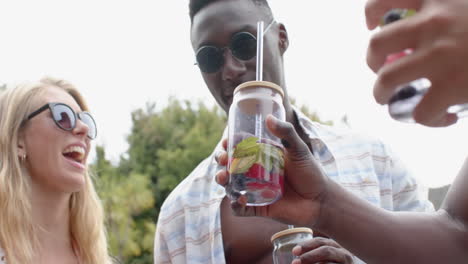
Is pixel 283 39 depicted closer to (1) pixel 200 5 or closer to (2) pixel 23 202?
(1) pixel 200 5

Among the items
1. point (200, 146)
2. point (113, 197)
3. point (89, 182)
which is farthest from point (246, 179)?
point (200, 146)

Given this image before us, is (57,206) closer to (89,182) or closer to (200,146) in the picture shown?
(89,182)

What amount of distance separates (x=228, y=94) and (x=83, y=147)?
1254 millimetres

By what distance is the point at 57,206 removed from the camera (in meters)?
3.29

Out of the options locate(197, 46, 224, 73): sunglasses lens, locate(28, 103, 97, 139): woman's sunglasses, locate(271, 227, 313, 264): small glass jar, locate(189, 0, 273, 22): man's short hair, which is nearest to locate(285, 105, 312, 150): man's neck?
locate(197, 46, 224, 73): sunglasses lens

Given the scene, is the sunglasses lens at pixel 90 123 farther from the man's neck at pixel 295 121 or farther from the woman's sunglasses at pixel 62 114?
the man's neck at pixel 295 121

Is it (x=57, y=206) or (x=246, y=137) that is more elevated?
(x=246, y=137)

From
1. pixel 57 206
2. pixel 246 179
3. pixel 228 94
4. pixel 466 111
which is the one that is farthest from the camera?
pixel 57 206

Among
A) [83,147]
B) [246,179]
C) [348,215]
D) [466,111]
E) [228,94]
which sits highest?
[228,94]

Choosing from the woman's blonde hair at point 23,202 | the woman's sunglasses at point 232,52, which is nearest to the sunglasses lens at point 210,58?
the woman's sunglasses at point 232,52

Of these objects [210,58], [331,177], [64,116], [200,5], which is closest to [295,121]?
[331,177]

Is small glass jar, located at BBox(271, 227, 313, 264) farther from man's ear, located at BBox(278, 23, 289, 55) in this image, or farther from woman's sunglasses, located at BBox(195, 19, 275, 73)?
man's ear, located at BBox(278, 23, 289, 55)

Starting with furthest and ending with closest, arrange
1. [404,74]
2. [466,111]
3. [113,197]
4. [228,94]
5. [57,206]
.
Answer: [113,197], [57,206], [228,94], [466,111], [404,74]

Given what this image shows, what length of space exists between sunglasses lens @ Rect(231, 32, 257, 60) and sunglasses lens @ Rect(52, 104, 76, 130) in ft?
4.44
